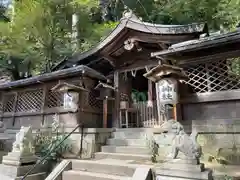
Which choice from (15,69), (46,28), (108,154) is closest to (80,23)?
(46,28)

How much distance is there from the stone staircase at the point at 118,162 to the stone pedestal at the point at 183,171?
0.55m

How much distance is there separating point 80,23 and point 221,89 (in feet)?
42.8

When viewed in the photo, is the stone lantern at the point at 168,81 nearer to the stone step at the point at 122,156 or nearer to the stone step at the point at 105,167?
the stone step at the point at 122,156

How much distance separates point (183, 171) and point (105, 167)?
2.60 m

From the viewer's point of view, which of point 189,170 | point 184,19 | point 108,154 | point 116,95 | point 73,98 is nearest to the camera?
point 189,170

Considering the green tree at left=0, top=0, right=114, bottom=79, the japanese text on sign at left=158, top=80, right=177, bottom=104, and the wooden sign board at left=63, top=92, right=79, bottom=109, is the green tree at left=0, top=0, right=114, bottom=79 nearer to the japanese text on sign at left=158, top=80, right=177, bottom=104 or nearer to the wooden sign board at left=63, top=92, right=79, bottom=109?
the wooden sign board at left=63, top=92, right=79, bottom=109

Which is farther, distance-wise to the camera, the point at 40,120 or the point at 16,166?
the point at 40,120

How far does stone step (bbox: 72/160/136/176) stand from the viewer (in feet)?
20.8

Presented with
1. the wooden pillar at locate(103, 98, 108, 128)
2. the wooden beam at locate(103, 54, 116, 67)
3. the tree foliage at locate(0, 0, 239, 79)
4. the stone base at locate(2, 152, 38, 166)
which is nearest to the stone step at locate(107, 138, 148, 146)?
the wooden pillar at locate(103, 98, 108, 128)

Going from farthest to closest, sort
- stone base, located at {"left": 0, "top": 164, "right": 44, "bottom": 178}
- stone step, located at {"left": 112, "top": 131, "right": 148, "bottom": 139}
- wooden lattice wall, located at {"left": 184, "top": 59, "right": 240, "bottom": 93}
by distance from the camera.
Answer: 1. stone step, located at {"left": 112, "top": 131, "right": 148, "bottom": 139}
2. wooden lattice wall, located at {"left": 184, "top": 59, "right": 240, "bottom": 93}
3. stone base, located at {"left": 0, "top": 164, "right": 44, "bottom": 178}

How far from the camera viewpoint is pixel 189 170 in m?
5.06

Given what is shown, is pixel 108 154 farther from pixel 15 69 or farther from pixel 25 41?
pixel 15 69

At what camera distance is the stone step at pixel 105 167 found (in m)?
6.35

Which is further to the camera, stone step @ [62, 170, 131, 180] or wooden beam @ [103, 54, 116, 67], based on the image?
wooden beam @ [103, 54, 116, 67]
